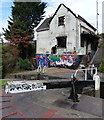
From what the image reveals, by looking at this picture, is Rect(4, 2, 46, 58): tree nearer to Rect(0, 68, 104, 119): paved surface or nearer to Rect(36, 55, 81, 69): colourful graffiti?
Rect(36, 55, 81, 69): colourful graffiti

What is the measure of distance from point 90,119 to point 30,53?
18.5 m

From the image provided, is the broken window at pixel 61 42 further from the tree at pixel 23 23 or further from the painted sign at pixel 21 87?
the painted sign at pixel 21 87

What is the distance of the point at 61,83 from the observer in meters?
8.36

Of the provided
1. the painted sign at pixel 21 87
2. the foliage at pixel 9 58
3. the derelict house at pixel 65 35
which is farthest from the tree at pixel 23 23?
the painted sign at pixel 21 87

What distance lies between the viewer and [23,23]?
19016mm

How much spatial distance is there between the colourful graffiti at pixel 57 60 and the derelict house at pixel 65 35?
3.02ft

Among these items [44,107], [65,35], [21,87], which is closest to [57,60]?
[65,35]

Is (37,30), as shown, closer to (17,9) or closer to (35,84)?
(17,9)

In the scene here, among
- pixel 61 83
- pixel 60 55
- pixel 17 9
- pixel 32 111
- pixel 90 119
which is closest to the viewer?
pixel 90 119

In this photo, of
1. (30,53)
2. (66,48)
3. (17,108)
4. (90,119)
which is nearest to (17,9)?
(30,53)

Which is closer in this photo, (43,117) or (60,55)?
(43,117)

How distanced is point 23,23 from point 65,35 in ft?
23.9

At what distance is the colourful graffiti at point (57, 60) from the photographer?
1688 centimetres

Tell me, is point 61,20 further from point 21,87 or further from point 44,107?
point 44,107
